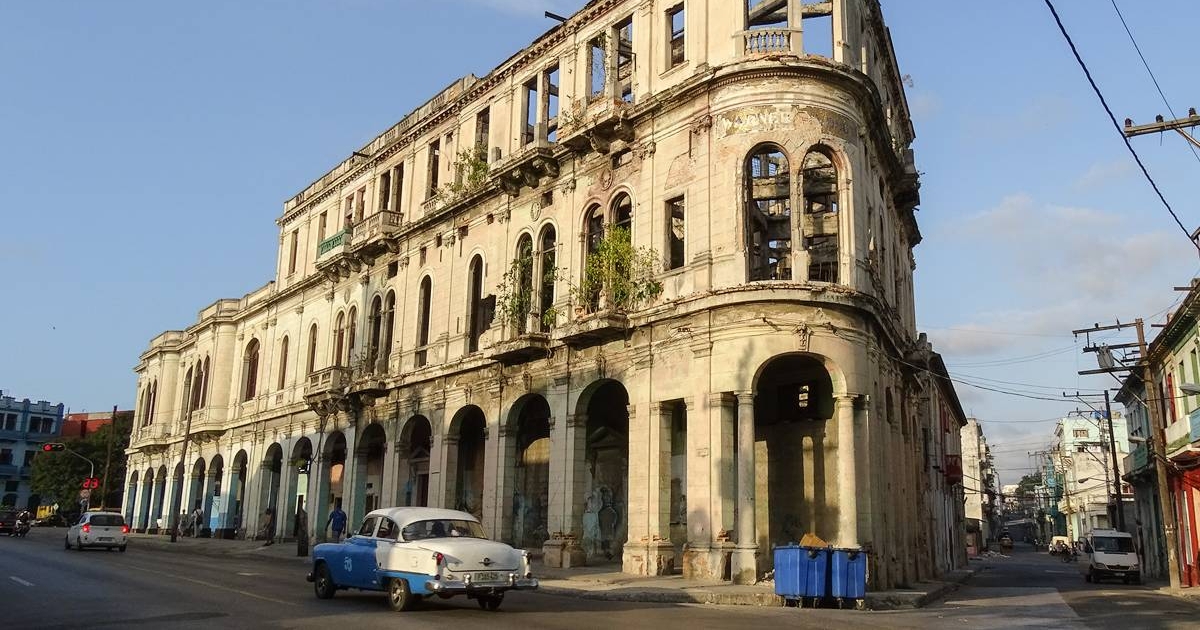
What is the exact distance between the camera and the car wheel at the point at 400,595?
43.1 feet

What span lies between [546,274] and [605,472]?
6.42 meters

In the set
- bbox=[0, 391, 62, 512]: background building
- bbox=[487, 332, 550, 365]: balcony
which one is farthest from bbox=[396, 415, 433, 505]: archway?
bbox=[0, 391, 62, 512]: background building

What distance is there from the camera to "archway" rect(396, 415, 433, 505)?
3356 cm

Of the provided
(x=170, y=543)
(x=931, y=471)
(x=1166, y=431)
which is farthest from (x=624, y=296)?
(x=170, y=543)

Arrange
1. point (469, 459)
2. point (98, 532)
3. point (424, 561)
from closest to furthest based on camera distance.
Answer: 1. point (424, 561)
2. point (98, 532)
3. point (469, 459)

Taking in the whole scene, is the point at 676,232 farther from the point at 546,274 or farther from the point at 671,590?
the point at 671,590

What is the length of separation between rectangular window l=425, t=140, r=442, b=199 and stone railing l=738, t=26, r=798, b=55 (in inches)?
633

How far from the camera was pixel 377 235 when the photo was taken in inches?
1439

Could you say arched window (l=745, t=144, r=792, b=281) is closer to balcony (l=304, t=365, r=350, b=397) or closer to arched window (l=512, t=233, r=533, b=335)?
→ arched window (l=512, t=233, r=533, b=335)

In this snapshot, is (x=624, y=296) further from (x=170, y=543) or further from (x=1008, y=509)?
(x=1008, y=509)

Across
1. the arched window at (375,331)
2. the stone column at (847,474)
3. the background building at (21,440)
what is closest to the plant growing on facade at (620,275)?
the stone column at (847,474)

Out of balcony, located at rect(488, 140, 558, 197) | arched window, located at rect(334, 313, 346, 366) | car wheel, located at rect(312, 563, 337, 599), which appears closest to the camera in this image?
car wheel, located at rect(312, 563, 337, 599)

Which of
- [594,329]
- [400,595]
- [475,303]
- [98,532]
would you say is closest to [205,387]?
[98,532]

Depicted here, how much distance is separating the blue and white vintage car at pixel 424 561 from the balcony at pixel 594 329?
10.1 m
